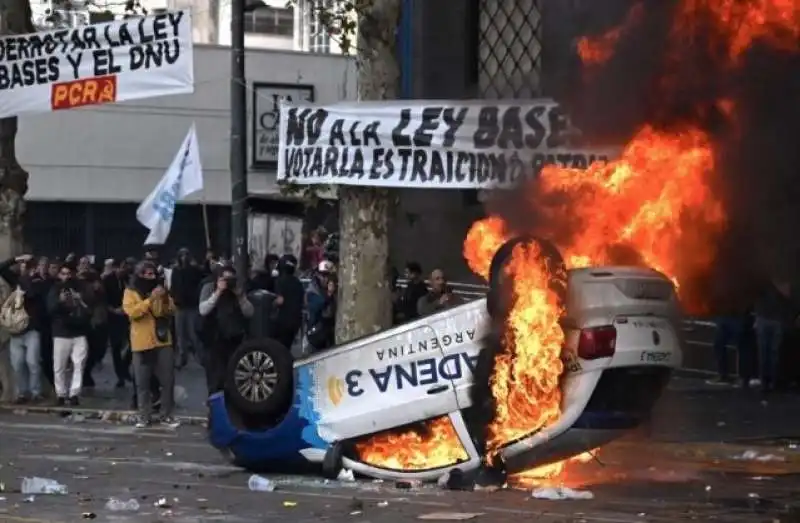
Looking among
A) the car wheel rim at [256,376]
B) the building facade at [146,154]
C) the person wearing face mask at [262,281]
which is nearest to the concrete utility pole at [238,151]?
the person wearing face mask at [262,281]

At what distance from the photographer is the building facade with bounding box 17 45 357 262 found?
30.4 m

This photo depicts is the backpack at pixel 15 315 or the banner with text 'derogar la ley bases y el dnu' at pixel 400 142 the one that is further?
the backpack at pixel 15 315

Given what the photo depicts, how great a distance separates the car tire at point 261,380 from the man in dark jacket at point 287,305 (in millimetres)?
5194

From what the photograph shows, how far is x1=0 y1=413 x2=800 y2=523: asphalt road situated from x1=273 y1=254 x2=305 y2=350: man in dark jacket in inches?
134

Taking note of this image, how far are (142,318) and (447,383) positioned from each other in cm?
605

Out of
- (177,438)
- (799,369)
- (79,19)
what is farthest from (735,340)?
(79,19)

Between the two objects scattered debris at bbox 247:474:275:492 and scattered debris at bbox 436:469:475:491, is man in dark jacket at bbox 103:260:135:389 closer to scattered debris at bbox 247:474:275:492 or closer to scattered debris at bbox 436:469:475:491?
scattered debris at bbox 247:474:275:492

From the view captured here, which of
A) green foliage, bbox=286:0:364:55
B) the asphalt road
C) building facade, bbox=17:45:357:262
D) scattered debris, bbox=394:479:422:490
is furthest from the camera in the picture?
building facade, bbox=17:45:357:262

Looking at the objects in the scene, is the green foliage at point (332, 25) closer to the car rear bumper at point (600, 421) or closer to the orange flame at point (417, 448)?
the orange flame at point (417, 448)

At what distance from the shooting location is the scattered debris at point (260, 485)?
445 inches

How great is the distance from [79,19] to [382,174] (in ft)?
62.0

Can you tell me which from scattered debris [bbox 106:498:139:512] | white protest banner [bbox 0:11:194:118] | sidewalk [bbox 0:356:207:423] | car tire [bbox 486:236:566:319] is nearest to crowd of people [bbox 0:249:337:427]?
sidewalk [bbox 0:356:207:423]

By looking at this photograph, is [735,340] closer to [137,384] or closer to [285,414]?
[137,384]

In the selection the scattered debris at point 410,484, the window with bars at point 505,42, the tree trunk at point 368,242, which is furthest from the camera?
the window with bars at point 505,42
